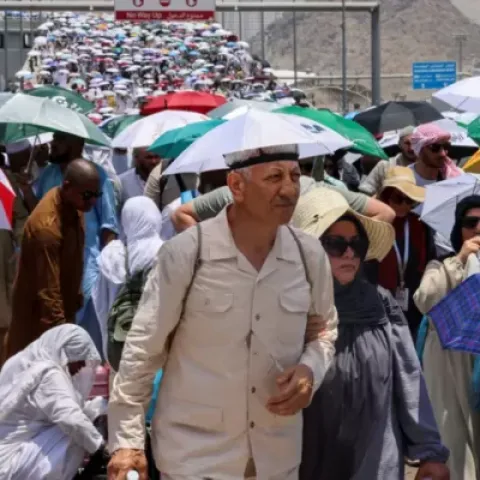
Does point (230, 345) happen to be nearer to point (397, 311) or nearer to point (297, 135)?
point (297, 135)

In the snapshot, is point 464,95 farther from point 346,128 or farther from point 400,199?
point 400,199

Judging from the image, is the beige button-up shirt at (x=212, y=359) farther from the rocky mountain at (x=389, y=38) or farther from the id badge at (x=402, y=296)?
the rocky mountain at (x=389, y=38)

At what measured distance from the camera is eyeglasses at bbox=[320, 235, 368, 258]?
5.27m

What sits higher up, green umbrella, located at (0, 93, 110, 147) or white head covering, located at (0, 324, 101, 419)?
green umbrella, located at (0, 93, 110, 147)

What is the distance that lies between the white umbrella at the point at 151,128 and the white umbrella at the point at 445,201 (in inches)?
184

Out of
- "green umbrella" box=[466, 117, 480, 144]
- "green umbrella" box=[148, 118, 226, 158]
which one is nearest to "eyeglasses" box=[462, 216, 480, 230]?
"green umbrella" box=[148, 118, 226, 158]

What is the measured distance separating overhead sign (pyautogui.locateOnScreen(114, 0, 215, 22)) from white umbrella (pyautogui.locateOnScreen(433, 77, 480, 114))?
75.8 feet

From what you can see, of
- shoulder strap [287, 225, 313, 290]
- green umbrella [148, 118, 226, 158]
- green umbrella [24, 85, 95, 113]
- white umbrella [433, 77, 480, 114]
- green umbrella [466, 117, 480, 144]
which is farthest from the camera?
green umbrella [24, 85, 95, 113]

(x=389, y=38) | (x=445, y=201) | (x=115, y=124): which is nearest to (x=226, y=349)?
(x=445, y=201)

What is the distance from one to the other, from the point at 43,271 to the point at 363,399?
3360 millimetres

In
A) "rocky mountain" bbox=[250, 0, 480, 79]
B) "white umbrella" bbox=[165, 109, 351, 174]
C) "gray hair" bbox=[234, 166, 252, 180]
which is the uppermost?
"white umbrella" bbox=[165, 109, 351, 174]

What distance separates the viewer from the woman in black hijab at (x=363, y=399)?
5145 mm

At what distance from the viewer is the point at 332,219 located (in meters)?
5.31

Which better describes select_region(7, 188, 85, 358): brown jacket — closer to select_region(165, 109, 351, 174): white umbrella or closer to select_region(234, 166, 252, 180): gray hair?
select_region(165, 109, 351, 174): white umbrella
